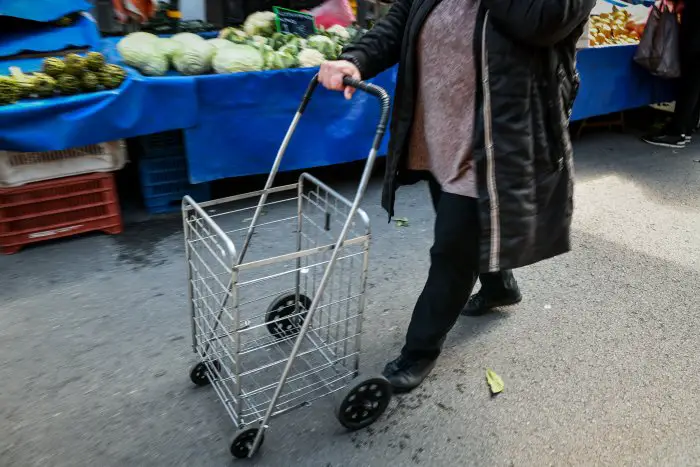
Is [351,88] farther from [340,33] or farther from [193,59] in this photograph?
Result: [340,33]

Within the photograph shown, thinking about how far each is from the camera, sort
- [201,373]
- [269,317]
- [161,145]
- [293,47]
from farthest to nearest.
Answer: [293,47]
[161,145]
[269,317]
[201,373]

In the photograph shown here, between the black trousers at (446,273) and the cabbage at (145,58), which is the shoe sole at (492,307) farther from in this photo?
the cabbage at (145,58)

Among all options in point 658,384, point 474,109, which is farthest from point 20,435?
point 658,384

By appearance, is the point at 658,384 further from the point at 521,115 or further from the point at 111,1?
the point at 111,1

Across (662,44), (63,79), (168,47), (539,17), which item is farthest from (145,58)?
(662,44)

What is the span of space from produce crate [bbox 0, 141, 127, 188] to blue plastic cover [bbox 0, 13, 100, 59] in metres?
0.84

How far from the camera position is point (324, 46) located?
440 centimetres

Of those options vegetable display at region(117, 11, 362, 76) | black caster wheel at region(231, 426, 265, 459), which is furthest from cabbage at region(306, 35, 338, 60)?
black caster wheel at region(231, 426, 265, 459)

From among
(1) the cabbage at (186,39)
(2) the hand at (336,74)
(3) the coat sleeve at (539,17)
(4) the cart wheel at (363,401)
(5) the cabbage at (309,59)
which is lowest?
(4) the cart wheel at (363,401)

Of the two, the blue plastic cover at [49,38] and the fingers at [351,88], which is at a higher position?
the fingers at [351,88]

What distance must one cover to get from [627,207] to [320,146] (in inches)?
100

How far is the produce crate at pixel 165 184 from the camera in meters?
4.01

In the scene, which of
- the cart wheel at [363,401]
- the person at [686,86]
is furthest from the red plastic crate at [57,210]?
the person at [686,86]

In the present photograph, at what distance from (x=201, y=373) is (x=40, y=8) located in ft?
9.82
